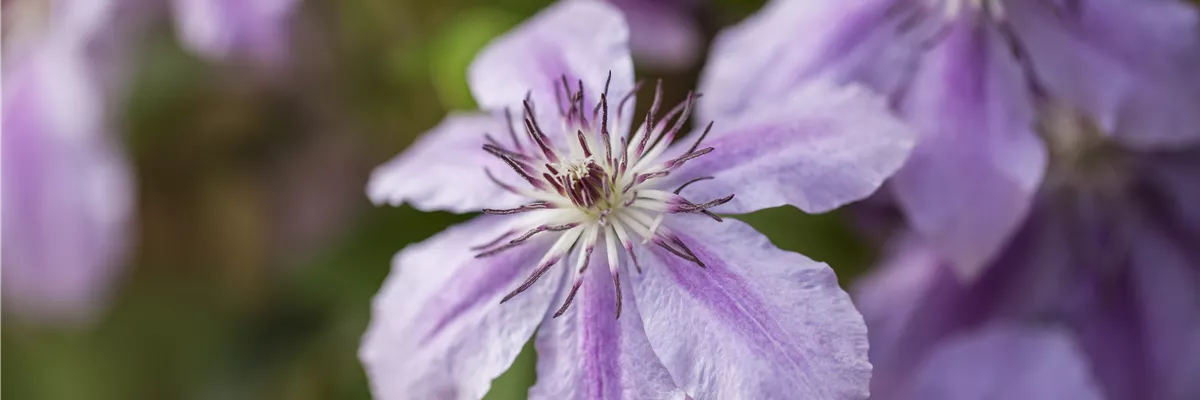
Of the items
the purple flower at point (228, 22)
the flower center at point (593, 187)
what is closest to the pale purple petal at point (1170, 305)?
the flower center at point (593, 187)

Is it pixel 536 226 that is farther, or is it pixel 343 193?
pixel 343 193

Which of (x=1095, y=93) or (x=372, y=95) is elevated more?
(x=372, y=95)

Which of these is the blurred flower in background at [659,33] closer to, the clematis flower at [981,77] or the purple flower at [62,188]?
the clematis flower at [981,77]

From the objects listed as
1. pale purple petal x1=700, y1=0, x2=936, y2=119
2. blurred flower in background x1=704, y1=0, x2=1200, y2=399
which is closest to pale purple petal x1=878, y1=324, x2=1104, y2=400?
blurred flower in background x1=704, y1=0, x2=1200, y2=399

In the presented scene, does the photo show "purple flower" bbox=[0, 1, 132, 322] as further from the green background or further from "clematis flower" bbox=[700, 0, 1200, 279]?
"clematis flower" bbox=[700, 0, 1200, 279]

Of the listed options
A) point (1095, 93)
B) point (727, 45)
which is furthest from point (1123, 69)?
point (727, 45)

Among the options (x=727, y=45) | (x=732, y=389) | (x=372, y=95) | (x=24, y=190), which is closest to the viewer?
(x=732, y=389)

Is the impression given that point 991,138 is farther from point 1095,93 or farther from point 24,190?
point 24,190
